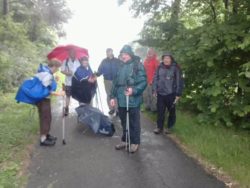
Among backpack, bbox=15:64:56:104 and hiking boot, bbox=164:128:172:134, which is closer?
backpack, bbox=15:64:56:104

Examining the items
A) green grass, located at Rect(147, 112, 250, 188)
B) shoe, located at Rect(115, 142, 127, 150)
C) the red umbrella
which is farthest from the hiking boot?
the red umbrella

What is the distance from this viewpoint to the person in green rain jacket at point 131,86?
7.35 metres

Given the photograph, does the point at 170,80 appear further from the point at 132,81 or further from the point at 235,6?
the point at 235,6

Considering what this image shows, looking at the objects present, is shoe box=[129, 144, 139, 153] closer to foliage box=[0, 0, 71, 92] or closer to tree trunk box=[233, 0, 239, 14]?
tree trunk box=[233, 0, 239, 14]

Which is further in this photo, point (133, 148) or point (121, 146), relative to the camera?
point (121, 146)

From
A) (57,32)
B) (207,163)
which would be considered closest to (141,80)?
(207,163)

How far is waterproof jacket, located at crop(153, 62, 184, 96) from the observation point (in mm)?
8805

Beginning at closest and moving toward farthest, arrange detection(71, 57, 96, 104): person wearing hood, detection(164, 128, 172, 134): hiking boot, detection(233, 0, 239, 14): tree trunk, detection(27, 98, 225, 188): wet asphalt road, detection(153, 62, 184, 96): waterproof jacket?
Answer: detection(27, 98, 225, 188): wet asphalt road
detection(153, 62, 184, 96): waterproof jacket
detection(164, 128, 172, 134): hiking boot
detection(233, 0, 239, 14): tree trunk
detection(71, 57, 96, 104): person wearing hood

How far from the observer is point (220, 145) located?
784 cm

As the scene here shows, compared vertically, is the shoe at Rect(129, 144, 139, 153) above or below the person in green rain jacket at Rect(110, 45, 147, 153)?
below

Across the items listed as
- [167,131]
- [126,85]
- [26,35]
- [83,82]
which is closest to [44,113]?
[126,85]

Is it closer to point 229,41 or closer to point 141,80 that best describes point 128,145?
point 141,80

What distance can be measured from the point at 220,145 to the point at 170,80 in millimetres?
1918

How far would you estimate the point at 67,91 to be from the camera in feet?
36.0
